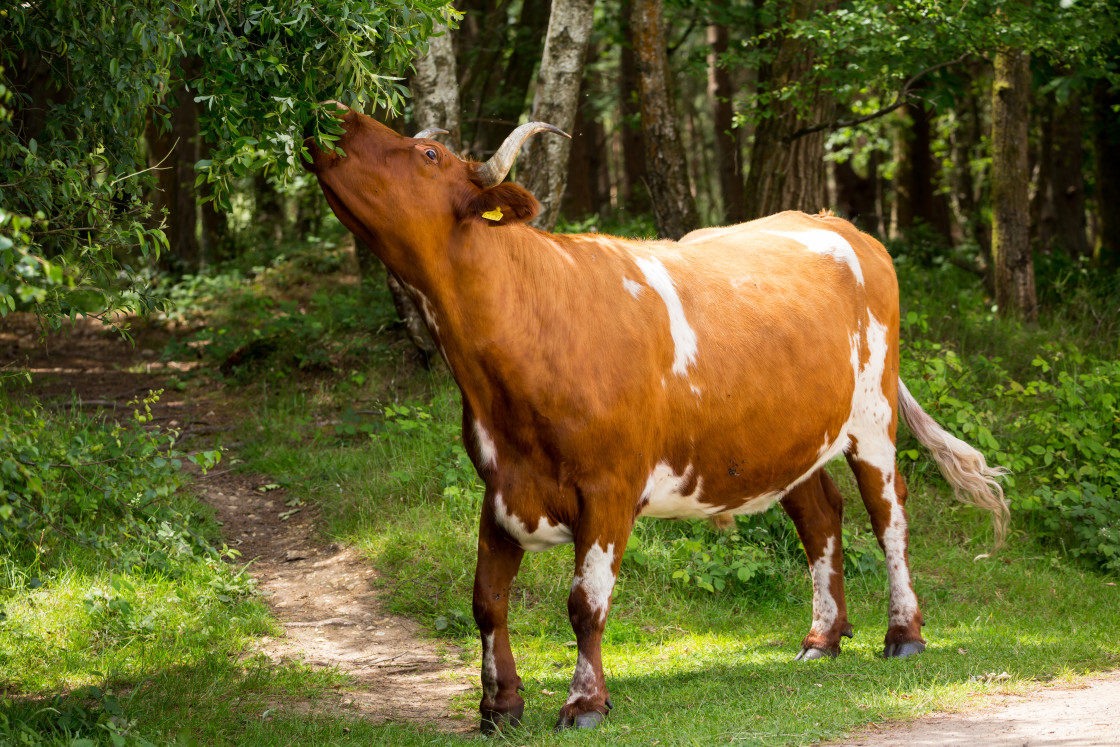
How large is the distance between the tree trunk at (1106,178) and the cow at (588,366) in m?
8.47

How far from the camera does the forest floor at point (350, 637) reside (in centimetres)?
406

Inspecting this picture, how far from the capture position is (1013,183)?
9719 mm

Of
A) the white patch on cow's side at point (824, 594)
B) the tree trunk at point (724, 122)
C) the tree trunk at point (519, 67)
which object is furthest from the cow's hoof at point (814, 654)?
the tree trunk at point (724, 122)

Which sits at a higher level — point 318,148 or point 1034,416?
point 318,148

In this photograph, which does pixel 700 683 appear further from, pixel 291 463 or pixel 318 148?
pixel 291 463

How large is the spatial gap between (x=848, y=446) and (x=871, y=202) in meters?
10.9

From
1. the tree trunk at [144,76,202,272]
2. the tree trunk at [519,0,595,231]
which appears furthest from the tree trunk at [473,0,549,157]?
the tree trunk at [144,76,202,272]

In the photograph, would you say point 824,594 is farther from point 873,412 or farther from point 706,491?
point 706,491

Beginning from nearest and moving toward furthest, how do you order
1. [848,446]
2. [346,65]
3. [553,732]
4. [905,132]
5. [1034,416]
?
[346,65], [553,732], [848,446], [1034,416], [905,132]

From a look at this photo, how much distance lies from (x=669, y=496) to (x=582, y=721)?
1.08 meters

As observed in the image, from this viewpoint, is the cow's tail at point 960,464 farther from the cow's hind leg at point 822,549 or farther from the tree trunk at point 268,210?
the tree trunk at point 268,210

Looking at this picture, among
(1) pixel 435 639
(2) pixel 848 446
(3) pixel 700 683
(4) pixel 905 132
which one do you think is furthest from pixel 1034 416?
(4) pixel 905 132

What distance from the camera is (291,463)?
8.06 m

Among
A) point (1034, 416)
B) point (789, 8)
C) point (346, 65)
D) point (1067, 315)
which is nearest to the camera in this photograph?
point (346, 65)
